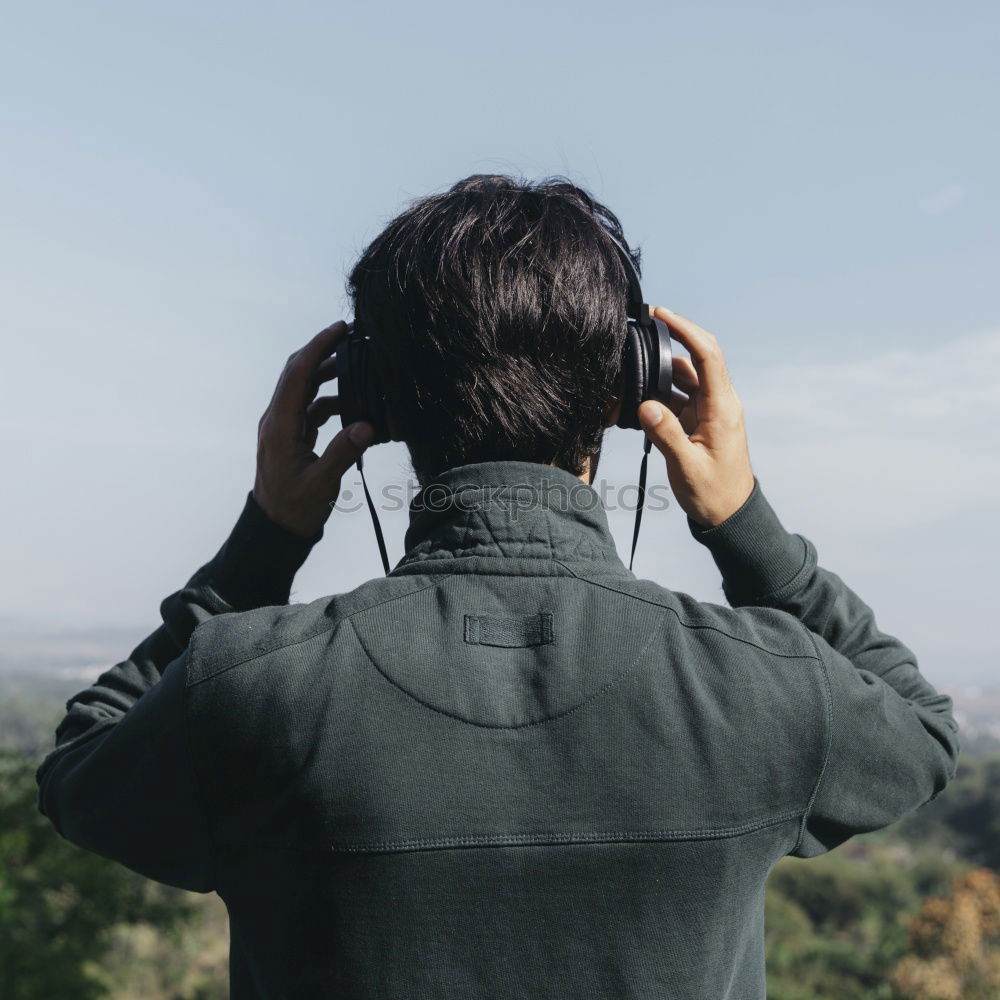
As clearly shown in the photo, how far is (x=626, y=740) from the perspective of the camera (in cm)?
109

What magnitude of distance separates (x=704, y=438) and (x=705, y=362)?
110mm

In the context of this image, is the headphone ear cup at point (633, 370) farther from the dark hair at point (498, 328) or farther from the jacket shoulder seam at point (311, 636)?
the jacket shoulder seam at point (311, 636)

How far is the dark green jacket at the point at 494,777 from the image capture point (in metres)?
1.08

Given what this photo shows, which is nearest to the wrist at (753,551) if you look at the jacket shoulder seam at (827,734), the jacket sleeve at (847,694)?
the jacket sleeve at (847,694)

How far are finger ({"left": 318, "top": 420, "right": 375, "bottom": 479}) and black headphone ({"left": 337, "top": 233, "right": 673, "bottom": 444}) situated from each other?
19mm

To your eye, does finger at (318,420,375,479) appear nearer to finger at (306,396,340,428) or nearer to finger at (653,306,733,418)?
finger at (306,396,340,428)

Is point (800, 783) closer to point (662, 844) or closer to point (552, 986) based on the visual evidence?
point (662, 844)

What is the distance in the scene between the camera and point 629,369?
1358mm

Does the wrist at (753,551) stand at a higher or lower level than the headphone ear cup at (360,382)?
lower

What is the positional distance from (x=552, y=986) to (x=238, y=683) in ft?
1.54

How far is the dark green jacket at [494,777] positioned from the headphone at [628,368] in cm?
27

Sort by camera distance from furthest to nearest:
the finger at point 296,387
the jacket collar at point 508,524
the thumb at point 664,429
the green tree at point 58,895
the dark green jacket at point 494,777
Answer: the green tree at point 58,895
the finger at point 296,387
the thumb at point 664,429
the jacket collar at point 508,524
the dark green jacket at point 494,777

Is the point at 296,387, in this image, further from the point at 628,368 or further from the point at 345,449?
the point at 628,368

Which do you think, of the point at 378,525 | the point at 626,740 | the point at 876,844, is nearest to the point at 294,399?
the point at 378,525
